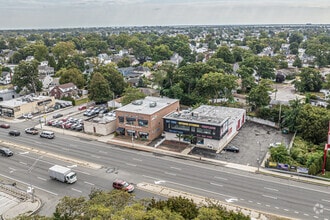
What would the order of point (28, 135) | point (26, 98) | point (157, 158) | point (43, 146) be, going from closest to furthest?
1. point (157, 158)
2. point (43, 146)
3. point (28, 135)
4. point (26, 98)

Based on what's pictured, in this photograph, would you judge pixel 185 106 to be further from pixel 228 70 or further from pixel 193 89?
pixel 228 70

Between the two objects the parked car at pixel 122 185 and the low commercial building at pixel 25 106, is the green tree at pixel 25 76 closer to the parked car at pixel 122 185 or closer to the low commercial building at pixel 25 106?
the low commercial building at pixel 25 106

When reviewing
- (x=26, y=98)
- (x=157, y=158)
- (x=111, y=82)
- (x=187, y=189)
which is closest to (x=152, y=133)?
(x=157, y=158)

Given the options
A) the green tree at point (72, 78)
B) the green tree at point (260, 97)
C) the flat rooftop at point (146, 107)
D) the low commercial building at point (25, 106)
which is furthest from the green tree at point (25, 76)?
the green tree at point (260, 97)

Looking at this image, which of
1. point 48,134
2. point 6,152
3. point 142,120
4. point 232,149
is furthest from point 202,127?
point 6,152

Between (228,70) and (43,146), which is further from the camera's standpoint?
(228,70)

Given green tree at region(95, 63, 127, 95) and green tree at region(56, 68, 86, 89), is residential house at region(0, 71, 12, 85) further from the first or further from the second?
green tree at region(95, 63, 127, 95)
